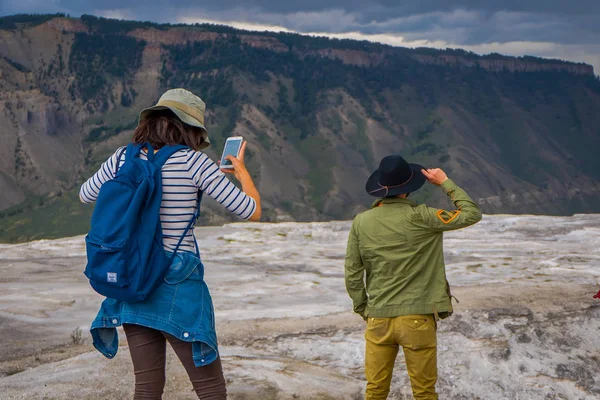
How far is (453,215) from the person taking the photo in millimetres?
5012

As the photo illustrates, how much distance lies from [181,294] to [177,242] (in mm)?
271

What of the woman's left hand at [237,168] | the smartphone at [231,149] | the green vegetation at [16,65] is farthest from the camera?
the green vegetation at [16,65]

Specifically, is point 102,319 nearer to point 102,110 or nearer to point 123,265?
point 123,265

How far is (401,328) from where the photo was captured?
5.00 metres

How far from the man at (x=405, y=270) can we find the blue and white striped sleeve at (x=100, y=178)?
1794 mm

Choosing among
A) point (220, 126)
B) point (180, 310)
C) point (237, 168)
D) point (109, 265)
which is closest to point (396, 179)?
point (237, 168)

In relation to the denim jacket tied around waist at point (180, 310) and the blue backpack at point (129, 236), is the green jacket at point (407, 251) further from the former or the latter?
the blue backpack at point (129, 236)

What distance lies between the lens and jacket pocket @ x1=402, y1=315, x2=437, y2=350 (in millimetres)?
4977

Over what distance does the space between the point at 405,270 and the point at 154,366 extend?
72.8 inches

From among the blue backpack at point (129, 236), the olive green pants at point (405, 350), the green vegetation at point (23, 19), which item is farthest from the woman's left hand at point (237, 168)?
the green vegetation at point (23, 19)

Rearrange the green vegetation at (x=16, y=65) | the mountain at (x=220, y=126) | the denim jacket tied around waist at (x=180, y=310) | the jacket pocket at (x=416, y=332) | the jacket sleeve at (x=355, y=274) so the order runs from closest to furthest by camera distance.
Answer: the denim jacket tied around waist at (x=180, y=310), the jacket pocket at (x=416, y=332), the jacket sleeve at (x=355, y=274), the mountain at (x=220, y=126), the green vegetation at (x=16, y=65)

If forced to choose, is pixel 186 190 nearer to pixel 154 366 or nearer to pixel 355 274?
pixel 154 366

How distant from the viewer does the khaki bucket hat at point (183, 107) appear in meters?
4.07

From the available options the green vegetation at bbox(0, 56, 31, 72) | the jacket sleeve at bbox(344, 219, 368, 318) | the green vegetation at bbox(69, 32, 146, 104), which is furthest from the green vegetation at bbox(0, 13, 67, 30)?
the jacket sleeve at bbox(344, 219, 368, 318)
